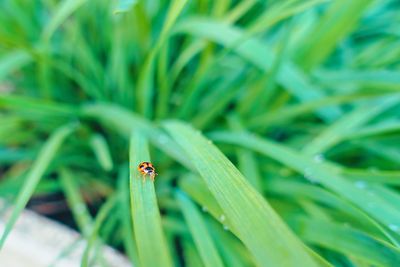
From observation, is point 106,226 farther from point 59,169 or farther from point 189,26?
point 189,26

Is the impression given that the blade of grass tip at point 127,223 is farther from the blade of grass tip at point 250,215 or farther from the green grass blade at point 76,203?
the blade of grass tip at point 250,215

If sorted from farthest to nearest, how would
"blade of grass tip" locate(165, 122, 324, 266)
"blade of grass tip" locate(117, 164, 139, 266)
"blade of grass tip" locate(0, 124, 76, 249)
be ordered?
"blade of grass tip" locate(117, 164, 139, 266), "blade of grass tip" locate(0, 124, 76, 249), "blade of grass tip" locate(165, 122, 324, 266)

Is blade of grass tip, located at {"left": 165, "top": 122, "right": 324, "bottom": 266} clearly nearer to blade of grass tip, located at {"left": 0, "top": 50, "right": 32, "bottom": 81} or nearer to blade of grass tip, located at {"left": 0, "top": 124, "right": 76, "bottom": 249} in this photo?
blade of grass tip, located at {"left": 0, "top": 124, "right": 76, "bottom": 249}

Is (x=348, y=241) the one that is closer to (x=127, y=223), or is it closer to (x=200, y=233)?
(x=200, y=233)

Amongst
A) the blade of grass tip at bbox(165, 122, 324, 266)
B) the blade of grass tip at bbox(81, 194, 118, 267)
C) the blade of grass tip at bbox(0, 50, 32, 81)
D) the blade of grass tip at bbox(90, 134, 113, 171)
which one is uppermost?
the blade of grass tip at bbox(0, 50, 32, 81)

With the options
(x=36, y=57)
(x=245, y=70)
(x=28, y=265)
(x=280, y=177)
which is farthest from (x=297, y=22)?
(x=28, y=265)

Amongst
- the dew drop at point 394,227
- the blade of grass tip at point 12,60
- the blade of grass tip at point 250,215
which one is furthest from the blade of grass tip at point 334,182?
the blade of grass tip at point 12,60

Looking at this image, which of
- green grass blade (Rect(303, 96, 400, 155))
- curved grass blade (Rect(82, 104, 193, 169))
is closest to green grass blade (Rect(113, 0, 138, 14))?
curved grass blade (Rect(82, 104, 193, 169))
